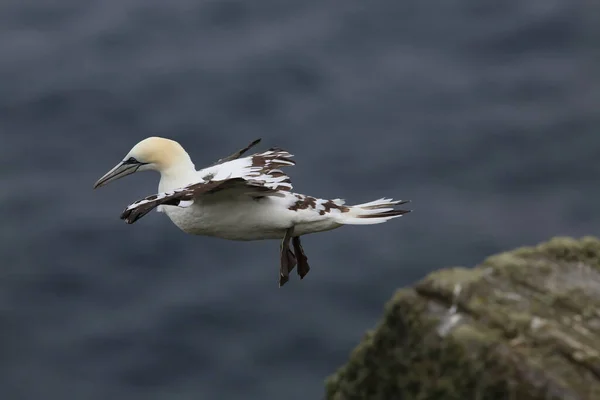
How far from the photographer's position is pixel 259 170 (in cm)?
1653

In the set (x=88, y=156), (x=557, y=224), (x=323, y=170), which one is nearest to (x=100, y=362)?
(x=88, y=156)

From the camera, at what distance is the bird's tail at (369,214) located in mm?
15938

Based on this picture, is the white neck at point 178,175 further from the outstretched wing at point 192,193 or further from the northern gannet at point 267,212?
the outstretched wing at point 192,193

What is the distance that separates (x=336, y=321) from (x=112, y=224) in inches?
258

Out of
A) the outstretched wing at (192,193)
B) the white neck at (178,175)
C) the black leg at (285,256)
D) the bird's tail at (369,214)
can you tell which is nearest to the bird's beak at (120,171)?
the white neck at (178,175)

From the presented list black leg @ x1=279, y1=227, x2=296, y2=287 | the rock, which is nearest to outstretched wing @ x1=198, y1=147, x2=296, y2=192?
black leg @ x1=279, y1=227, x2=296, y2=287

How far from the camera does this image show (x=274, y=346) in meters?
36.8

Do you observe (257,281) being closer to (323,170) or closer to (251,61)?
(323,170)

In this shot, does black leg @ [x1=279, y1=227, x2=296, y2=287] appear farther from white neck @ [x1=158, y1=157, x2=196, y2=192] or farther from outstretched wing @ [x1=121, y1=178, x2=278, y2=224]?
white neck @ [x1=158, y1=157, x2=196, y2=192]

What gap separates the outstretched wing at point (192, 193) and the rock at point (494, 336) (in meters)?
5.34

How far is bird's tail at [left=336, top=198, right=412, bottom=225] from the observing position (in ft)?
52.3

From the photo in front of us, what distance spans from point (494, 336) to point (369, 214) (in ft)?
24.7

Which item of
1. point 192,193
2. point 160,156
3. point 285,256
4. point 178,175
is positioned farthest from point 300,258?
point 192,193

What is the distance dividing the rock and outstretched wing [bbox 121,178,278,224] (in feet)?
17.5
